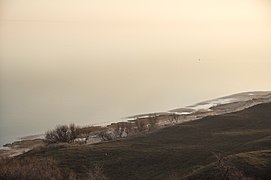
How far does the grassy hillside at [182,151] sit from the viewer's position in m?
31.7

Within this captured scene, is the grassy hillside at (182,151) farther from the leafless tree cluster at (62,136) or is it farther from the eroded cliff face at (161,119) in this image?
the leafless tree cluster at (62,136)

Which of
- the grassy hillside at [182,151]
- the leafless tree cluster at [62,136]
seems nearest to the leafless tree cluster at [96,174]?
the grassy hillside at [182,151]

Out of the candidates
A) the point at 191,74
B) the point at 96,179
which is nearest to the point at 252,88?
the point at 191,74

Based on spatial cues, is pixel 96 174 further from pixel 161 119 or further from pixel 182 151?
pixel 161 119

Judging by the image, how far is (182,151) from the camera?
126 ft

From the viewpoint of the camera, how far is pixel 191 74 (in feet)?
490

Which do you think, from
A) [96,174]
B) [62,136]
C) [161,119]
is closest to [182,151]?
[96,174]

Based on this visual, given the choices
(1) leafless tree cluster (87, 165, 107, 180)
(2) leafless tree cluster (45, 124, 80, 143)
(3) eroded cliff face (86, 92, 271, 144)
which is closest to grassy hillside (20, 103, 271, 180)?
(1) leafless tree cluster (87, 165, 107, 180)

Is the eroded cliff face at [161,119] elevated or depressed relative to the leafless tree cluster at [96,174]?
elevated

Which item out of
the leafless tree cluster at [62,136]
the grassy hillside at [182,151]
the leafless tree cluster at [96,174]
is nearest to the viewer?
the grassy hillside at [182,151]

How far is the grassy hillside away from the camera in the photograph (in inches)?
1246

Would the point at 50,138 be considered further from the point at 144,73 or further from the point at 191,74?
the point at 191,74

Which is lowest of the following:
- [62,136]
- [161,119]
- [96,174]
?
[96,174]

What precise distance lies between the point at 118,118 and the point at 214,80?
216 feet
